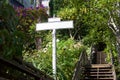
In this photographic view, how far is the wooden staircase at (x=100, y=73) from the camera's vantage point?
1861cm

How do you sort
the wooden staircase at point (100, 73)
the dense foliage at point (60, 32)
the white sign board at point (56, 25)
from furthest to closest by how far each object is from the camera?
the wooden staircase at point (100, 73), the white sign board at point (56, 25), the dense foliage at point (60, 32)

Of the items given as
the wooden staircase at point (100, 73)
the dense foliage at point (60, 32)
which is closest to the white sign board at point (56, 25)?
the dense foliage at point (60, 32)

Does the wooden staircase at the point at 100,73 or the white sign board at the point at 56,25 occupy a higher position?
the white sign board at the point at 56,25

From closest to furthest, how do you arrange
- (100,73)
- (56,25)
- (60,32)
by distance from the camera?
1. (56,25)
2. (100,73)
3. (60,32)

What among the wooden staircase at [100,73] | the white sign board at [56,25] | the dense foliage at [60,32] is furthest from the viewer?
the wooden staircase at [100,73]

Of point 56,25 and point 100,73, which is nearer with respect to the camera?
point 56,25

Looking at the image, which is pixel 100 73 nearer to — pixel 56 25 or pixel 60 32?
pixel 60 32

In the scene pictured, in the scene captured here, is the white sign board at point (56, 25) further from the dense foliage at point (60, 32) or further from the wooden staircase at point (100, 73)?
the wooden staircase at point (100, 73)

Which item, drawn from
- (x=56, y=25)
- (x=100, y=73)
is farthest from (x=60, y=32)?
(x=56, y=25)

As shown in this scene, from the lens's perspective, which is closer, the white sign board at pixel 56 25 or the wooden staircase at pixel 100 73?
the white sign board at pixel 56 25

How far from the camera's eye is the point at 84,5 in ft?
51.2

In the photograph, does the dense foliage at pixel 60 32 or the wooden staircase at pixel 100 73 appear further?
the wooden staircase at pixel 100 73

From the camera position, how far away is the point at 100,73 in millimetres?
19203

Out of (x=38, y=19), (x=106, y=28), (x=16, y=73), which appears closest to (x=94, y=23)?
(x=106, y=28)
